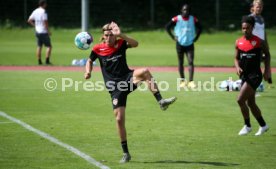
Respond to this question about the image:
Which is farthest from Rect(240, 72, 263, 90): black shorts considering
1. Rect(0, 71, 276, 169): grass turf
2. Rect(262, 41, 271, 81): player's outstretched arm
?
Rect(0, 71, 276, 169): grass turf

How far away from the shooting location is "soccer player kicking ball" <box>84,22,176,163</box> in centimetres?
1029

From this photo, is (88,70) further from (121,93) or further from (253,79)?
(253,79)

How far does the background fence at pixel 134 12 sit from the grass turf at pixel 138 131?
26.6 metres

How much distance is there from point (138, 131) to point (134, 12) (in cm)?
3474

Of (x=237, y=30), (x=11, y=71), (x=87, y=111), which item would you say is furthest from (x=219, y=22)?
(x=87, y=111)

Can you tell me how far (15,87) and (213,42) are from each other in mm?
23541

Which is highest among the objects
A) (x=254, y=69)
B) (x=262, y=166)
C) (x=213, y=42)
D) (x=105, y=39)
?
(x=105, y=39)

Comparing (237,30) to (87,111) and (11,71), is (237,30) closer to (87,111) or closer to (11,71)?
(11,71)

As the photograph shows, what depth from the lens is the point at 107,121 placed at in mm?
14359

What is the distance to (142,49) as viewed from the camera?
36.7m

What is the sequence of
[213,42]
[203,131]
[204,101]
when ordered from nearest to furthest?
[203,131], [204,101], [213,42]

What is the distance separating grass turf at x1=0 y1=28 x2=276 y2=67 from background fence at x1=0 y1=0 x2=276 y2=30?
5.23ft

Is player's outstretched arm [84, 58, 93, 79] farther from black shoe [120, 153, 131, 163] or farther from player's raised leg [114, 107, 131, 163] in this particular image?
black shoe [120, 153, 131, 163]

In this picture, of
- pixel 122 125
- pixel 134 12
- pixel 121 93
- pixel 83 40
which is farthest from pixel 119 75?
pixel 134 12
